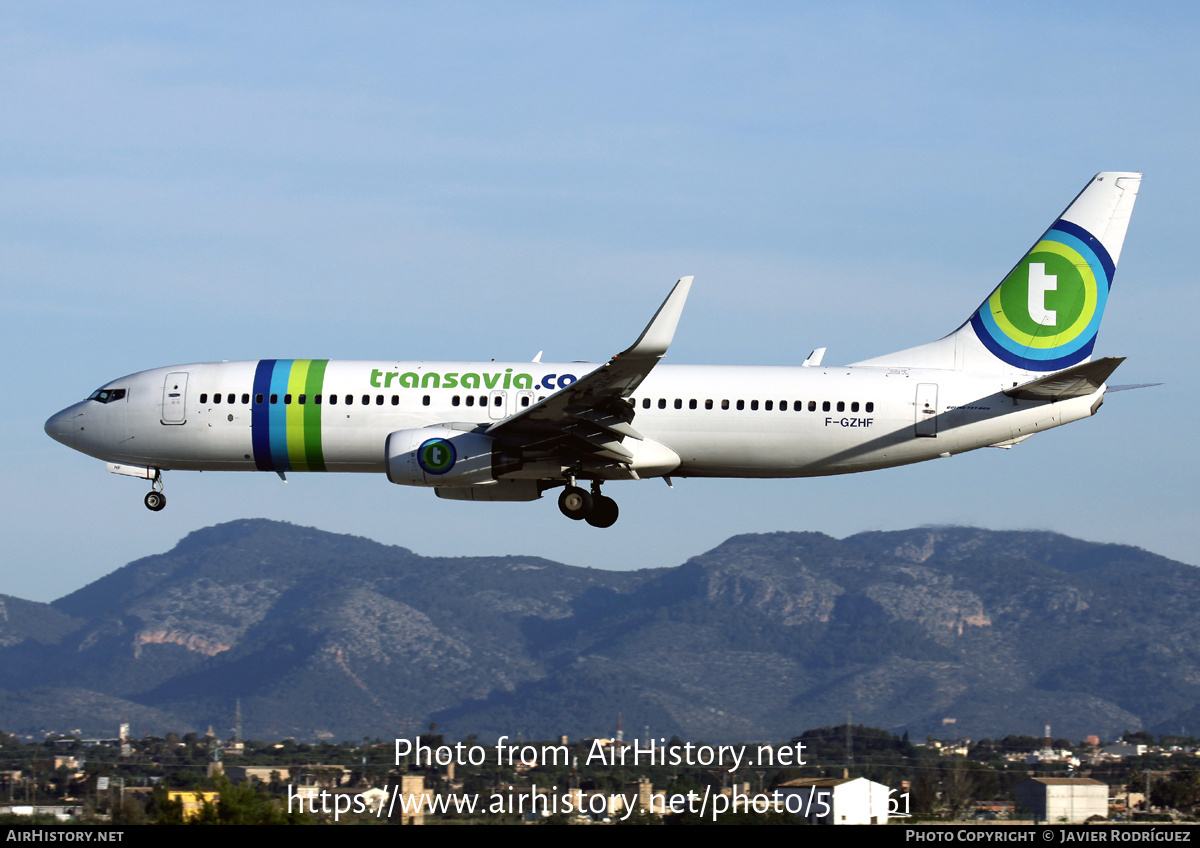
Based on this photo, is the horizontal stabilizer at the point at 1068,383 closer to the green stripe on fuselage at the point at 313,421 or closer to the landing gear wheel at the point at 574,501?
the landing gear wheel at the point at 574,501

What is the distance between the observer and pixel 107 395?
45562 mm

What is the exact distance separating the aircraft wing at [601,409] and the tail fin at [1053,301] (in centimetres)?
849

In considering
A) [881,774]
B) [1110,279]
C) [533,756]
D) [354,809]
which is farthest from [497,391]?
[881,774]

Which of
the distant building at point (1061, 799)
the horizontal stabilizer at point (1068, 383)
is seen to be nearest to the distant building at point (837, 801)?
the distant building at point (1061, 799)

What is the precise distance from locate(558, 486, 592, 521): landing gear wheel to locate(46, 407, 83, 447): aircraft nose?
53.2ft

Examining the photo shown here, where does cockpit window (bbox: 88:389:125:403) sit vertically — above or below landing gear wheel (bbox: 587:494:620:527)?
above

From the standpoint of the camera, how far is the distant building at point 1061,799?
4625 cm

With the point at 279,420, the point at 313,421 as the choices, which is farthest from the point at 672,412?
the point at 279,420

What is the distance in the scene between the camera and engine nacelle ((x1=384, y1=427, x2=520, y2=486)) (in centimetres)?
4050

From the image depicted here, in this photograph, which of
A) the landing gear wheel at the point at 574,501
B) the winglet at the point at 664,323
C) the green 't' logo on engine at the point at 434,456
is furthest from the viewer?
the landing gear wheel at the point at 574,501

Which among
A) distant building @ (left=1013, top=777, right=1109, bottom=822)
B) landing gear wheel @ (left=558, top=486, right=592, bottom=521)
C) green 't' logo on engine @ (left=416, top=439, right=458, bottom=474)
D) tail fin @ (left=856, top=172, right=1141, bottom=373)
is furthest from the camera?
distant building @ (left=1013, top=777, right=1109, bottom=822)

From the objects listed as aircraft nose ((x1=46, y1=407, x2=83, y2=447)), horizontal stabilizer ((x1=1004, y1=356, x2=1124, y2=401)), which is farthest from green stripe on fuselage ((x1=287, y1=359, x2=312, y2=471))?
horizontal stabilizer ((x1=1004, y1=356, x2=1124, y2=401))

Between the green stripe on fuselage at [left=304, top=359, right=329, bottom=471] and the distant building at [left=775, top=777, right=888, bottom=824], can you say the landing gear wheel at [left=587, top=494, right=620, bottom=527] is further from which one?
the distant building at [left=775, top=777, right=888, bottom=824]
